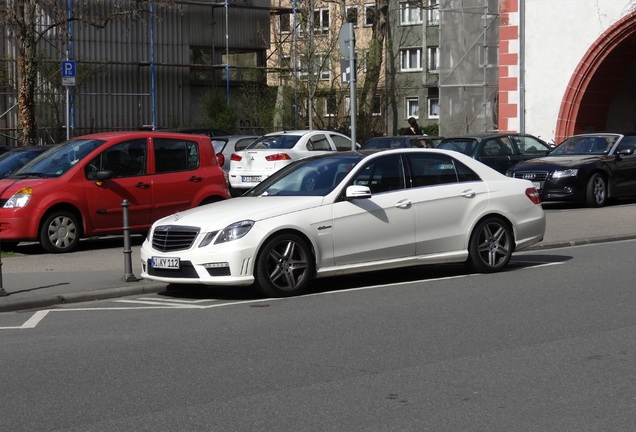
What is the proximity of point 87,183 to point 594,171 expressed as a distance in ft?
38.8

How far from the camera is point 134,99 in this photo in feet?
145

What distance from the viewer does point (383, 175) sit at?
42.4 feet

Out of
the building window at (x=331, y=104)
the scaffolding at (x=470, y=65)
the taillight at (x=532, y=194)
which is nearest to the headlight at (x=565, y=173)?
the taillight at (x=532, y=194)

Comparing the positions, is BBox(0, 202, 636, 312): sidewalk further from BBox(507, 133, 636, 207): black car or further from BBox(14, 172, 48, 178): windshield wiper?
BBox(507, 133, 636, 207): black car

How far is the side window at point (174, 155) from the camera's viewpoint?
1775 centimetres

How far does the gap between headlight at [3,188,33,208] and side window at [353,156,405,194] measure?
5.94m

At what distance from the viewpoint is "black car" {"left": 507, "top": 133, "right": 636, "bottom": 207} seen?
944 inches

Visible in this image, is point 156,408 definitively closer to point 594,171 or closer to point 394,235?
point 394,235

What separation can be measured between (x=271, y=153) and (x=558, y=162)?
6.82m

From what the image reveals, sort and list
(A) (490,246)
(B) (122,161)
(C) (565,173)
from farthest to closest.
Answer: (C) (565,173)
(B) (122,161)
(A) (490,246)

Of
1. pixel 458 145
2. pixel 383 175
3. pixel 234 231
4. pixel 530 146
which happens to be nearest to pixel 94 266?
pixel 234 231

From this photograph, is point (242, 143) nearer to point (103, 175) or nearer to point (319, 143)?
point (319, 143)

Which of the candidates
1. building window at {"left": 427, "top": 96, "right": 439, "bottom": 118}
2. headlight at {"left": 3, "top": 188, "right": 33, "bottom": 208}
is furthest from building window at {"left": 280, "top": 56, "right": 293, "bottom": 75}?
headlight at {"left": 3, "top": 188, "right": 33, "bottom": 208}

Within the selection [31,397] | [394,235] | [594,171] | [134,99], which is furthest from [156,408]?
[134,99]
